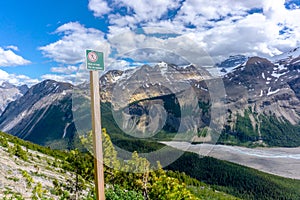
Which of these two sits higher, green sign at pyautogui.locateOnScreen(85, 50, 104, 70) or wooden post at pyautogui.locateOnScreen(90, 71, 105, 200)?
green sign at pyautogui.locateOnScreen(85, 50, 104, 70)

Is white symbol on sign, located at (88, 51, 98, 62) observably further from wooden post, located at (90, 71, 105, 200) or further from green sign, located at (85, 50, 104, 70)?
wooden post, located at (90, 71, 105, 200)

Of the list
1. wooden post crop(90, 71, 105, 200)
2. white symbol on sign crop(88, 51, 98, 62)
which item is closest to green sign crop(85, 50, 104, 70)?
white symbol on sign crop(88, 51, 98, 62)

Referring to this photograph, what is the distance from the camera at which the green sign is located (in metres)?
5.08

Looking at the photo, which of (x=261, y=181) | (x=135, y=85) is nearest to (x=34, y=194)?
(x=135, y=85)

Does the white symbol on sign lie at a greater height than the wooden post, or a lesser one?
greater

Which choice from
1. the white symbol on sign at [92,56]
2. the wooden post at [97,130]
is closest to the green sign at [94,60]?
the white symbol on sign at [92,56]

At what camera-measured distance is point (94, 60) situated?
16.9ft

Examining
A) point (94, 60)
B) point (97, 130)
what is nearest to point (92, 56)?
point (94, 60)

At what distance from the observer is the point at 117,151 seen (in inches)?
254

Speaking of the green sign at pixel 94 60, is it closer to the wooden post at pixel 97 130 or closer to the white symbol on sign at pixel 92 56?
the white symbol on sign at pixel 92 56

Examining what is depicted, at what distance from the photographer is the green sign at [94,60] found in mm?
5083

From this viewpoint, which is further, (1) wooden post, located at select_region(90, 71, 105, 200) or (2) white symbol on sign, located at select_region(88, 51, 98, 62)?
(1) wooden post, located at select_region(90, 71, 105, 200)

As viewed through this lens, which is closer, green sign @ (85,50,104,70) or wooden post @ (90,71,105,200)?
green sign @ (85,50,104,70)

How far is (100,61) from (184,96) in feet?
7.28
